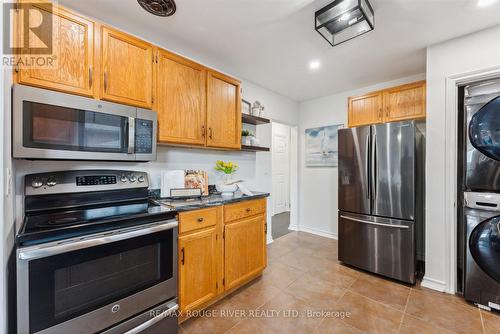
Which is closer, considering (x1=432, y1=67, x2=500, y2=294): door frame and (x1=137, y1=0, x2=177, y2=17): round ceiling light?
(x1=137, y1=0, x2=177, y2=17): round ceiling light

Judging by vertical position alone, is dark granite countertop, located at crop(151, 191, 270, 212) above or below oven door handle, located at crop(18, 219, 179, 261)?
above

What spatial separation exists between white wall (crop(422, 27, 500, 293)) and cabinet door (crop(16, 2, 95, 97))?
10.0 feet

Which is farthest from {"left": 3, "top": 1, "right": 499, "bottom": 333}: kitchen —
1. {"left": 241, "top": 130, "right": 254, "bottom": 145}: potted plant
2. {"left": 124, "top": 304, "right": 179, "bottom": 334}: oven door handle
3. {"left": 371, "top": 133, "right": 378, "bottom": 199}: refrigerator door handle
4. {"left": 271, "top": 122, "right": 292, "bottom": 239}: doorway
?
{"left": 271, "top": 122, "right": 292, "bottom": 239}: doorway

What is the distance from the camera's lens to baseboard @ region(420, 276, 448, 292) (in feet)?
6.95

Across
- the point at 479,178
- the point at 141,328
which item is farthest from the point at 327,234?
the point at 141,328

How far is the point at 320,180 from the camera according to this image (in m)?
3.80

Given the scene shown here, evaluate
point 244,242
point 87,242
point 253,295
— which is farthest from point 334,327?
point 87,242

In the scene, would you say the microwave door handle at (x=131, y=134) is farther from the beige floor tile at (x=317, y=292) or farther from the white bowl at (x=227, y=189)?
the beige floor tile at (x=317, y=292)

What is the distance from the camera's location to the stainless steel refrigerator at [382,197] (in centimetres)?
222

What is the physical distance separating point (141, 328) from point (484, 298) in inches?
109

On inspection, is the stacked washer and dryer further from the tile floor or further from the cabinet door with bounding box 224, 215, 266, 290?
the cabinet door with bounding box 224, 215, 266, 290

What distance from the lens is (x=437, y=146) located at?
2160mm

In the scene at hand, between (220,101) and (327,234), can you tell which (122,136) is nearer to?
(220,101)

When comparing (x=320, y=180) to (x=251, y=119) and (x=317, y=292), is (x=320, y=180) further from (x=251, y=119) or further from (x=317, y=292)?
(x=317, y=292)
